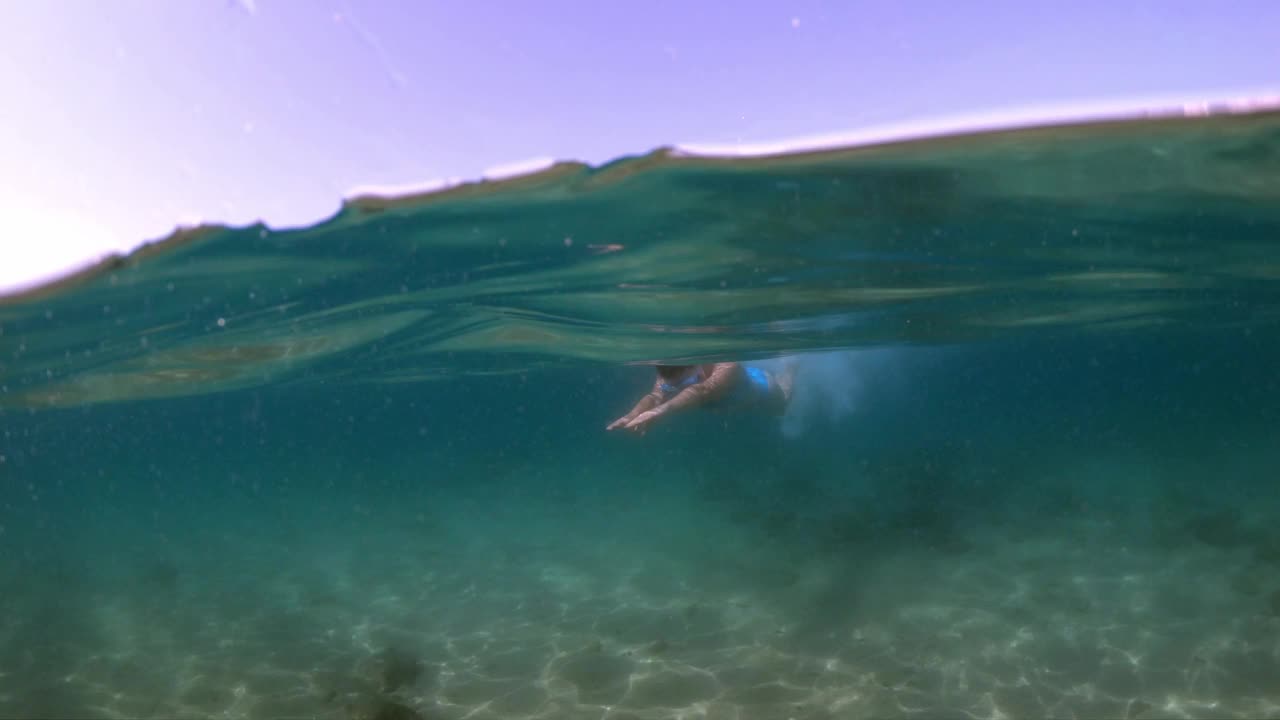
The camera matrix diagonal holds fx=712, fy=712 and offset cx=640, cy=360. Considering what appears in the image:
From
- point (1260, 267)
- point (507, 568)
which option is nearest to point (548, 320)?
point (507, 568)

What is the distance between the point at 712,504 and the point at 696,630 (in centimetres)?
1325

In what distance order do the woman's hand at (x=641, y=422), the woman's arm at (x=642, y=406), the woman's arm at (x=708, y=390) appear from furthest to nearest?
the woman's arm at (x=708, y=390) < the woman's arm at (x=642, y=406) < the woman's hand at (x=641, y=422)

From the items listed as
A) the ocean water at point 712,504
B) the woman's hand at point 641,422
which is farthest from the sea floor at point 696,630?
the woman's hand at point 641,422

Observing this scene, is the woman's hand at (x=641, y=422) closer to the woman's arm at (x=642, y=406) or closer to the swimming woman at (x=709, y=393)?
the swimming woman at (x=709, y=393)

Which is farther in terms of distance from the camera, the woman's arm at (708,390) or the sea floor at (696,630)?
the woman's arm at (708,390)

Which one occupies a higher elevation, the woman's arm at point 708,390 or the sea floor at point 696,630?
the woman's arm at point 708,390

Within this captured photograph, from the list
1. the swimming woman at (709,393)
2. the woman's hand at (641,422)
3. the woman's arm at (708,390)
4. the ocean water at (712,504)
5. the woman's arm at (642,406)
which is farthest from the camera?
the woman's arm at (708,390)

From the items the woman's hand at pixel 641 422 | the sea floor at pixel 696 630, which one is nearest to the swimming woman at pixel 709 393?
the woman's hand at pixel 641 422

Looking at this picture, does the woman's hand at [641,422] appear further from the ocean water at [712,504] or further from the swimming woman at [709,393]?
the ocean water at [712,504]

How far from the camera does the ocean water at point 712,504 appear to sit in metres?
9.18

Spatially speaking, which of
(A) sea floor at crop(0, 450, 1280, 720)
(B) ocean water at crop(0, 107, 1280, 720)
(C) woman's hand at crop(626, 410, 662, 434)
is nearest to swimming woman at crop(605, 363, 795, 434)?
(C) woman's hand at crop(626, 410, 662, 434)

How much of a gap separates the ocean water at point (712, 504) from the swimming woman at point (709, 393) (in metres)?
1.58

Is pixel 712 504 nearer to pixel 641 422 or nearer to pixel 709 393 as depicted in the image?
pixel 709 393

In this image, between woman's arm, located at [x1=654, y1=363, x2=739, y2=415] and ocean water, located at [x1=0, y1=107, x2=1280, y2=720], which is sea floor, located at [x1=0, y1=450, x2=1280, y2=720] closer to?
ocean water, located at [x1=0, y1=107, x2=1280, y2=720]
